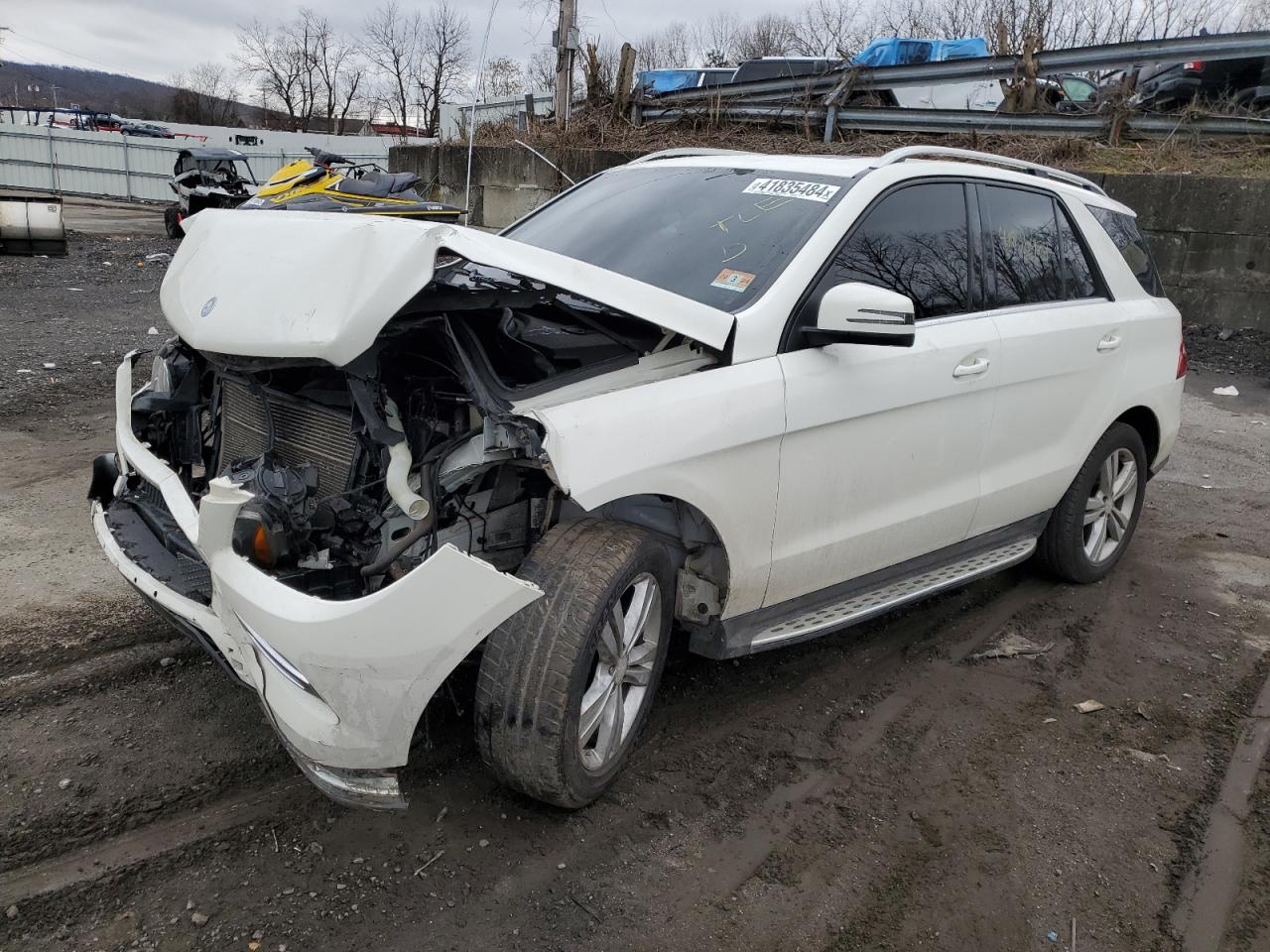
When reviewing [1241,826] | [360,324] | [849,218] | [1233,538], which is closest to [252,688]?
[360,324]

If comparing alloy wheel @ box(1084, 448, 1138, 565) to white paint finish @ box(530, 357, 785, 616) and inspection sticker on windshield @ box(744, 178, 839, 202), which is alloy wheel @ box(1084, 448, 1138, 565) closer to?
inspection sticker on windshield @ box(744, 178, 839, 202)

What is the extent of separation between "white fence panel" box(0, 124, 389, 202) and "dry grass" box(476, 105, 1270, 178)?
46.9ft

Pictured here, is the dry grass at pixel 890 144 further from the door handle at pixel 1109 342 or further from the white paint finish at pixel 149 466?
the white paint finish at pixel 149 466

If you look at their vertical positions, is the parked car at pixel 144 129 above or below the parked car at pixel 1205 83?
below

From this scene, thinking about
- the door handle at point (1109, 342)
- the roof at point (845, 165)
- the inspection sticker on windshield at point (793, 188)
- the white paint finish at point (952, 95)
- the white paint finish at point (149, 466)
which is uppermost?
the white paint finish at point (952, 95)

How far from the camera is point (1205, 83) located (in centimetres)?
1278

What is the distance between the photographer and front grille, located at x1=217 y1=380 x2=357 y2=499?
2910mm

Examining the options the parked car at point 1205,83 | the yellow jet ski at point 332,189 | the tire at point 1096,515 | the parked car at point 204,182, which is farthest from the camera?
the parked car at point 204,182

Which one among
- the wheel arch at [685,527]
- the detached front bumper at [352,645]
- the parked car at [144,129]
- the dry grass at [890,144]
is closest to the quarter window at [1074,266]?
the wheel arch at [685,527]

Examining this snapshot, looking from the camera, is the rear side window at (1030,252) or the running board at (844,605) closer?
the running board at (844,605)

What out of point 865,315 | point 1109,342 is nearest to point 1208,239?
point 1109,342

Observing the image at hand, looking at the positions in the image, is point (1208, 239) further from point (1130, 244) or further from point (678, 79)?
point (678, 79)

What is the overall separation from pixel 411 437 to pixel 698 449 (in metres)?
0.82

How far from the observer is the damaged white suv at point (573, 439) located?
8.07 ft
